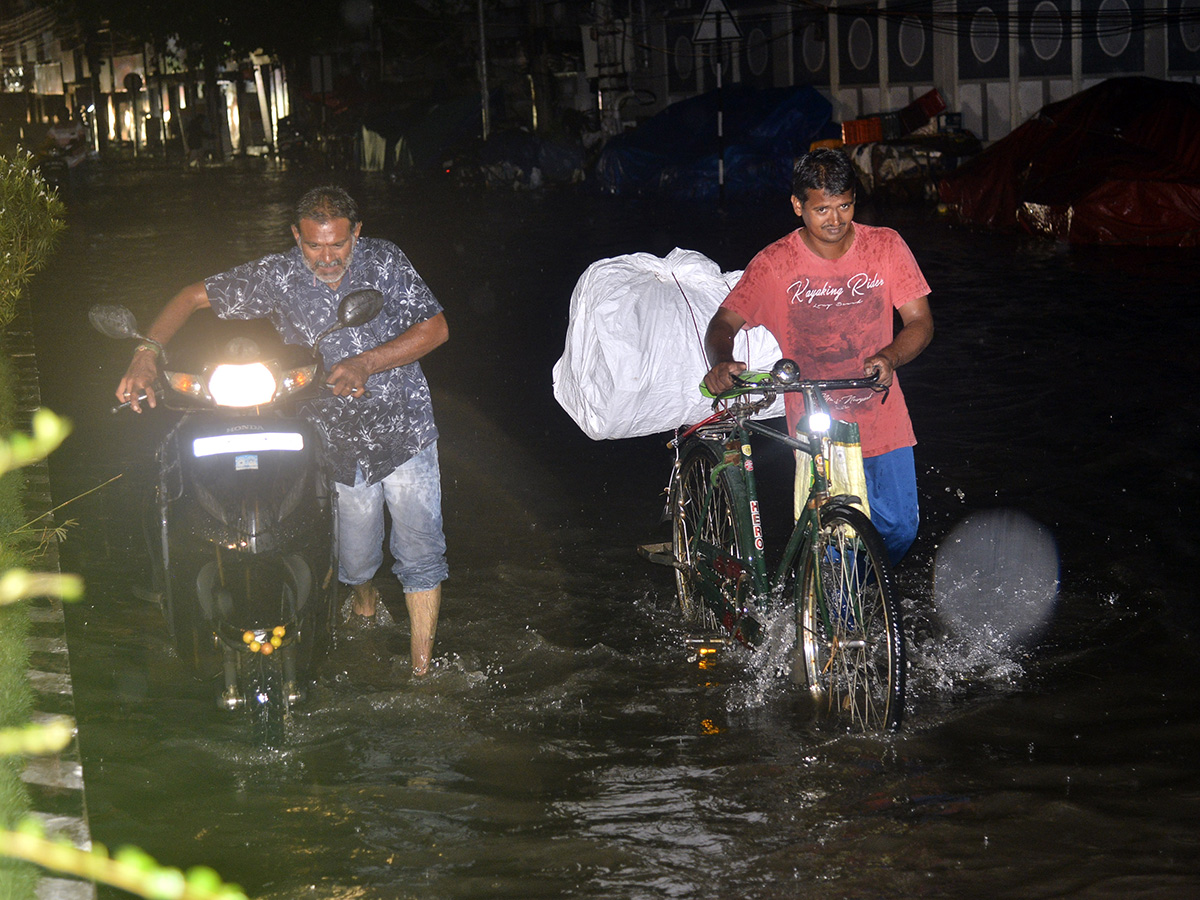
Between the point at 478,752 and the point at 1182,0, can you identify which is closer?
the point at 478,752

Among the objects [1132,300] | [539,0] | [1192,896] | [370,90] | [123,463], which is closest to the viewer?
[1192,896]

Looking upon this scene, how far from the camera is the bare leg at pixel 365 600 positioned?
5.40m

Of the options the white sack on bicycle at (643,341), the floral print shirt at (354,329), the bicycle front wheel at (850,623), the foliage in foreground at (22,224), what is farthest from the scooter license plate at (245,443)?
the foliage in foreground at (22,224)

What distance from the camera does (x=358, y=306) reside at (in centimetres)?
411

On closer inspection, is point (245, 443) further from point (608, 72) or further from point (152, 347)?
point (608, 72)

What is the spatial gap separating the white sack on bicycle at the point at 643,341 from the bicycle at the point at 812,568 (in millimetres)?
923

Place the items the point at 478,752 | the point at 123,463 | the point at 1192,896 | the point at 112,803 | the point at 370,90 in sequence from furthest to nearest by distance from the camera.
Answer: the point at 370,90 < the point at 123,463 < the point at 478,752 < the point at 112,803 < the point at 1192,896

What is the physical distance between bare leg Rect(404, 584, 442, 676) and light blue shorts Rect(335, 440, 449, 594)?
0.03 m

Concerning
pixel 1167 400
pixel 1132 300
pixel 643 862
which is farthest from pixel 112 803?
pixel 1132 300

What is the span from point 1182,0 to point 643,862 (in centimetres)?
2176

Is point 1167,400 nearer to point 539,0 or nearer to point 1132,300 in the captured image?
point 1132,300

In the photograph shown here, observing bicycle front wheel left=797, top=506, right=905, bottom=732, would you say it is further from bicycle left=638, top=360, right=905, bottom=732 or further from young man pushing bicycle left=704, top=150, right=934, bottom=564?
young man pushing bicycle left=704, top=150, right=934, bottom=564

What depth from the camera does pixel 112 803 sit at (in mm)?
3969

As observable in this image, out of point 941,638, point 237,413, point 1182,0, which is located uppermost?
point 1182,0
